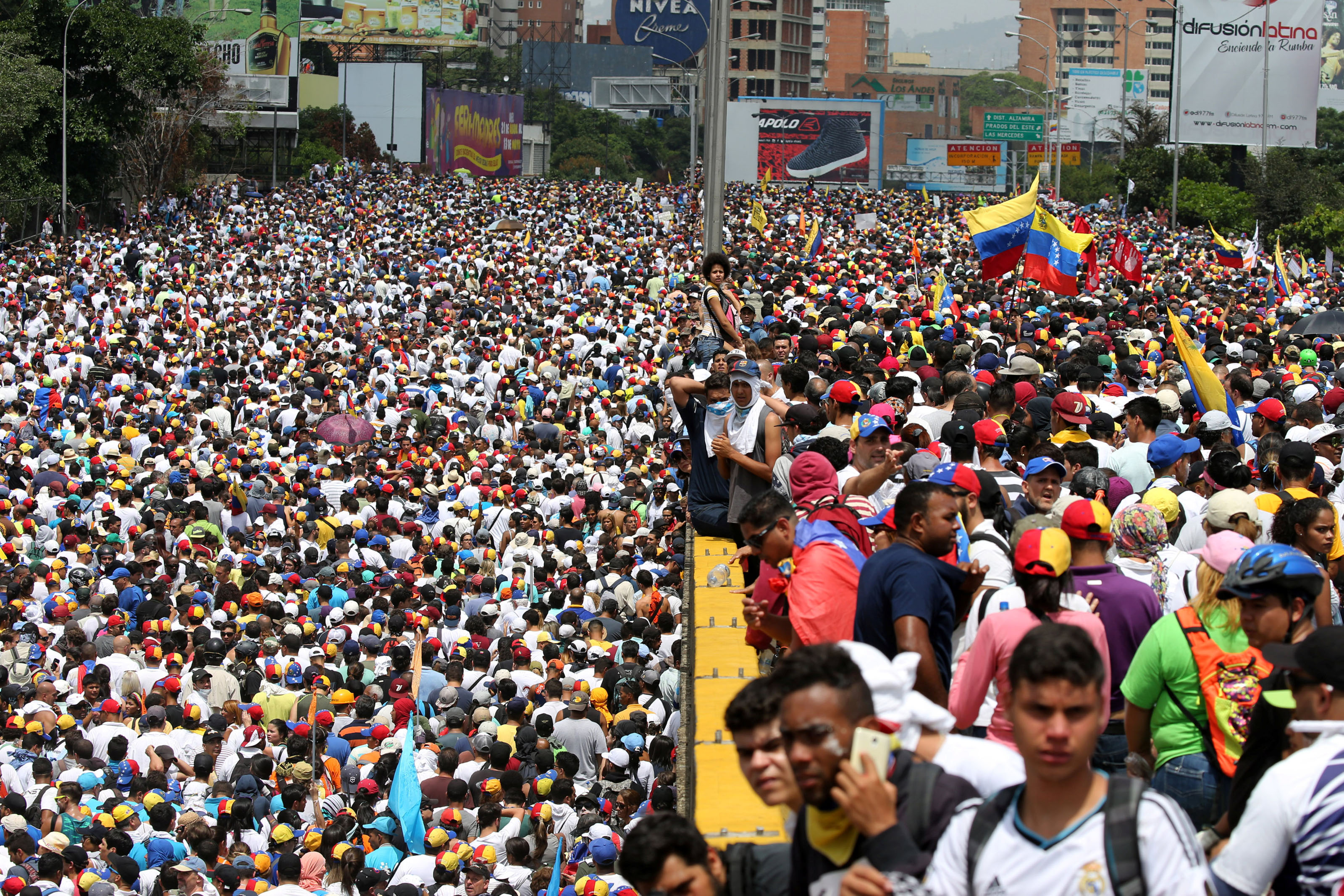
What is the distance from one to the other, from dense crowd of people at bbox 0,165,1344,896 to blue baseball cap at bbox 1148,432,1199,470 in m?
0.02

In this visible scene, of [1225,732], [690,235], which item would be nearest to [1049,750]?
[1225,732]

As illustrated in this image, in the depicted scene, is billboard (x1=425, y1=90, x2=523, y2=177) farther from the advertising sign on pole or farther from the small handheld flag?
the small handheld flag

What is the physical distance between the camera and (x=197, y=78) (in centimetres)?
4862

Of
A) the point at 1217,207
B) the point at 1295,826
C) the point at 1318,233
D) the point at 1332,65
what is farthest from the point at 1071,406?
the point at 1332,65

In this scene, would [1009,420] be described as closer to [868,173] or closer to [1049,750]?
[1049,750]

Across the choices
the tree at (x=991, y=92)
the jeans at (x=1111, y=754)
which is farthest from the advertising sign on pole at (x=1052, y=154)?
the tree at (x=991, y=92)

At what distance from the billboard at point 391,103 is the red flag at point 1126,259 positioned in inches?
2436

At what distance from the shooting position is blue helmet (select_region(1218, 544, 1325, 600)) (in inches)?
143

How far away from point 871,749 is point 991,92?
202 meters

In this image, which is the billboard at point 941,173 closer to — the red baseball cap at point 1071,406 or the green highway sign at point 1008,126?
the green highway sign at point 1008,126

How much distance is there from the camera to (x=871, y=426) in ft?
20.9

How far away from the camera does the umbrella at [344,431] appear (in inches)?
630

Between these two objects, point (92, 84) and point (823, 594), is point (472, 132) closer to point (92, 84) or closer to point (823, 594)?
point (92, 84)

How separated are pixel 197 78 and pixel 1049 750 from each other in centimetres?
5008
